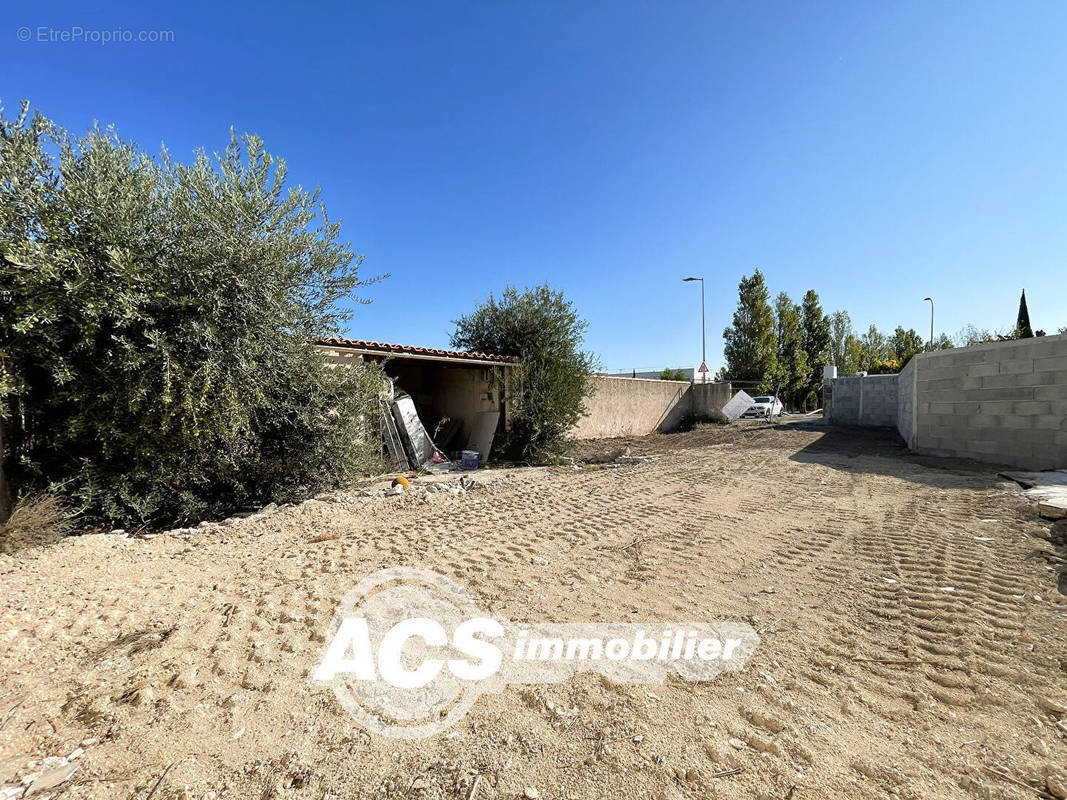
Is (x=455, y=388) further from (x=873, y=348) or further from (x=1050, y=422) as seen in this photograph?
(x=873, y=348)

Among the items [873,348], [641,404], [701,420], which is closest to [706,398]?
[701,420]

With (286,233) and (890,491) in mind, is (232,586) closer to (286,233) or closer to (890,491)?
(286,233)

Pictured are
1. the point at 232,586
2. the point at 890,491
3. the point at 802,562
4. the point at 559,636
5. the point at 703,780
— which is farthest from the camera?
the point at 890,491

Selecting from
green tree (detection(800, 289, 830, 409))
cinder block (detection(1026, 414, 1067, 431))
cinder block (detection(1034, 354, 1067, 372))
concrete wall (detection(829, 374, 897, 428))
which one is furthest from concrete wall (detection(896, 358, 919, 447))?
green tree (detection(800, 289, 830, 409))

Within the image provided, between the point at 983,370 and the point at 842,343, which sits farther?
the point at 842,343

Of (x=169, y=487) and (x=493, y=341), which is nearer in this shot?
(x=169, y=487)

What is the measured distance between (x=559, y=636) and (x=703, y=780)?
47.0 inches

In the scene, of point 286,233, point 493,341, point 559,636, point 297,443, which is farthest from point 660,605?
point 493,341

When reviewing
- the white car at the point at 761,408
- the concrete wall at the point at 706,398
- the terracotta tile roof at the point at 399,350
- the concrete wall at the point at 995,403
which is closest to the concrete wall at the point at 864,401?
the white car at the point at 761,408

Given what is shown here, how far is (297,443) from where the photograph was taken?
600cm

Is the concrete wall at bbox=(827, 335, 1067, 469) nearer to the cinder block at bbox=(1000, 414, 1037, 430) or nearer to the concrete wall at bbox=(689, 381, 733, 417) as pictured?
the cinder block at bbox=(1000, 414, 1037, 430)

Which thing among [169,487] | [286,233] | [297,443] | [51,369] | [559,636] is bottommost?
[559,636]

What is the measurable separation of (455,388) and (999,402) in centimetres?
1164

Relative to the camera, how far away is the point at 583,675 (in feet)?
7.90
